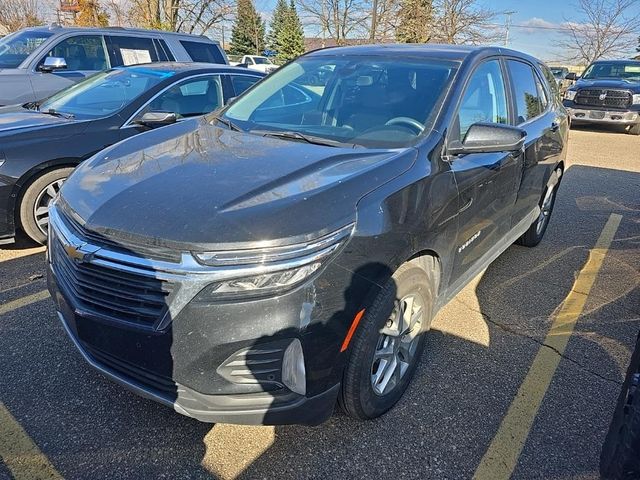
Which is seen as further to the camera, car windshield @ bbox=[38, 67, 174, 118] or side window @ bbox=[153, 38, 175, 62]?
side window @ bbox=[153, 38, 175, 62]

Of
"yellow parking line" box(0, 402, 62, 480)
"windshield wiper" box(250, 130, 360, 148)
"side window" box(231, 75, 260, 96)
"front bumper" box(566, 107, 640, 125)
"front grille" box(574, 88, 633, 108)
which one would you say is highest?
"windshield wiper" box(250, 130, 360, 148)

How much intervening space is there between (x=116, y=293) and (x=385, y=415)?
1.47m

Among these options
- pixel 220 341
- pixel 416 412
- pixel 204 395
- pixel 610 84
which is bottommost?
pixel 416 412

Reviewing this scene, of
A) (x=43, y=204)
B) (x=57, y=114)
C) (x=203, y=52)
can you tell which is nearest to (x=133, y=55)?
(x=203, y=52)

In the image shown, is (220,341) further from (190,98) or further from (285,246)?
(190,98)

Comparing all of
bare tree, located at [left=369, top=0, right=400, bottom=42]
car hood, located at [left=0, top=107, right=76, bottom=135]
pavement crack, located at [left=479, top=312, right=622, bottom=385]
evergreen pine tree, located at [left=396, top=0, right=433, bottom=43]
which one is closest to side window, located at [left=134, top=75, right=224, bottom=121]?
car hood, located at [left=0, top=107, right=76, bottom=135]

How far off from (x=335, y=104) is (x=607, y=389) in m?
→ 2.40

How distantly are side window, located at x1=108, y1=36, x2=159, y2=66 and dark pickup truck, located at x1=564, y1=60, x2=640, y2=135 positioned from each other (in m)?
11.3

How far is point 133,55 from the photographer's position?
801 cm

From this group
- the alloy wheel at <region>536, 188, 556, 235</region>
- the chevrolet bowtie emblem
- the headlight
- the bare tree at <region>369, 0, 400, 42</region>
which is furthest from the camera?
the bare tree at <region>369, 0, 400, 42</region>

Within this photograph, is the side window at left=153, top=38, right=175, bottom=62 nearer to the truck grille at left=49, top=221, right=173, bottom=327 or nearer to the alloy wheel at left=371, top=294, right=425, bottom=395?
the truck grille at left=49, top=221, right=173, bottom=327

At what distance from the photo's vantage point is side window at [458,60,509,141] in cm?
295

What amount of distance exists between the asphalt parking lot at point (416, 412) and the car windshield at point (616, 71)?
43.2 ft

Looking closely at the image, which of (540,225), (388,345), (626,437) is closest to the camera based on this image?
(626,437)
